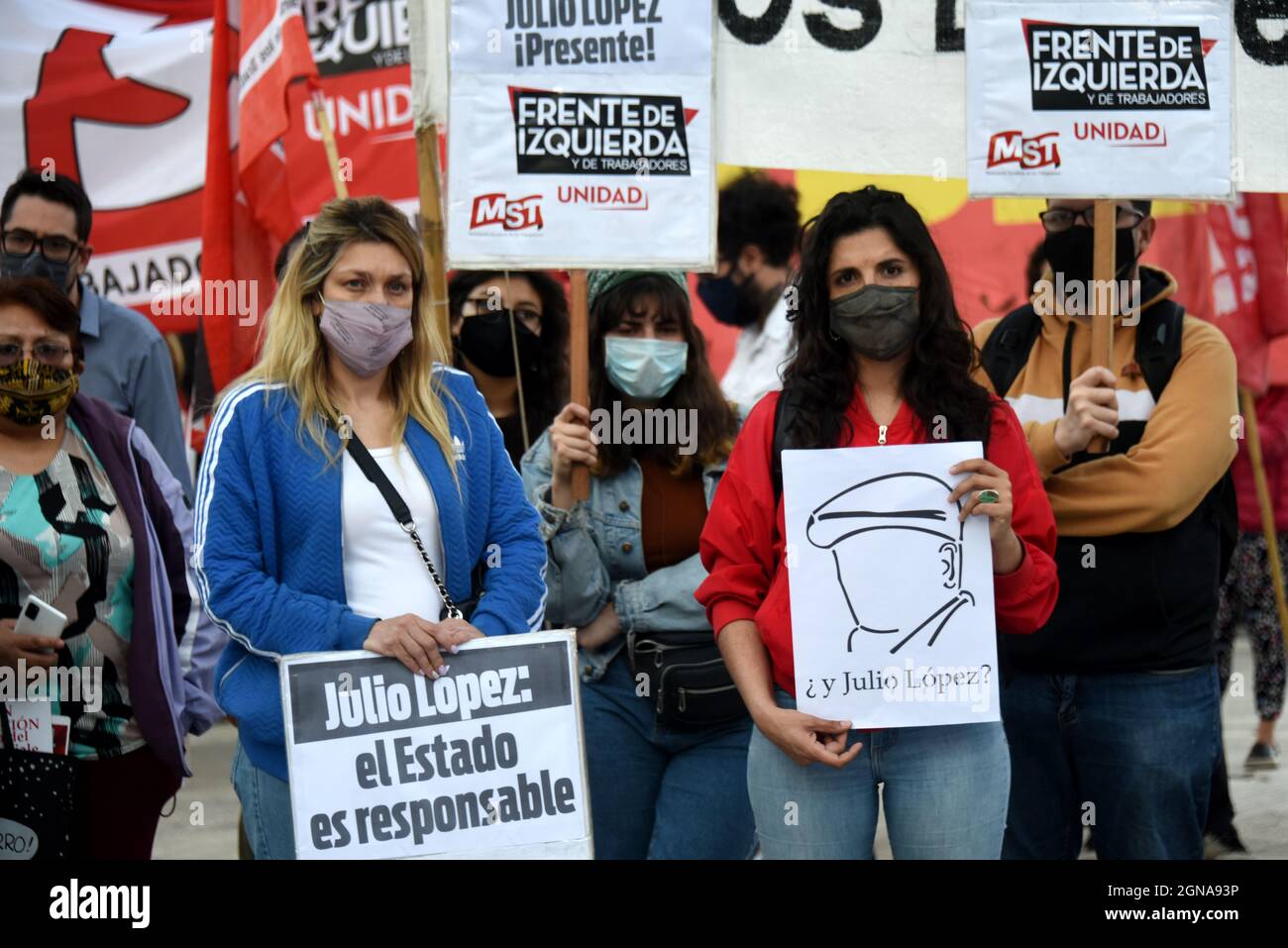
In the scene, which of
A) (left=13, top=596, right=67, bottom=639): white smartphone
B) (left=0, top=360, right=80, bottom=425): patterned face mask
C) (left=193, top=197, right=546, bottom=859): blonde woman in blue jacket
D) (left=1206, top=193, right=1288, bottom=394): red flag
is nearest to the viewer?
(left=193, top=197, right=546, bottom=859): blonde woman in blue jacket

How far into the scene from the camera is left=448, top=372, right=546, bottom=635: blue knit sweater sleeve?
3.74 metres

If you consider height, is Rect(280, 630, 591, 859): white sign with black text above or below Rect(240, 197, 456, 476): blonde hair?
below

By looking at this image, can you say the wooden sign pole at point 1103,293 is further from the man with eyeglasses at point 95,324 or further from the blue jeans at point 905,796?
the man with eyeglasses at point 95,324

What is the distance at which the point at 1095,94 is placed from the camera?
4.41 m

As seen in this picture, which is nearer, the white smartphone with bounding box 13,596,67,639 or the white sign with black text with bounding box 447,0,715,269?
the white smartphone with bounding box 13,596,67,639

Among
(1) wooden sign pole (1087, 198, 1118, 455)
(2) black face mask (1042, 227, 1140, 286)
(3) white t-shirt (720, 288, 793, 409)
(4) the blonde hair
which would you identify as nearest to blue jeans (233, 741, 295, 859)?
(4) the blonde hair

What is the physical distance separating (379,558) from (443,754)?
46 cm

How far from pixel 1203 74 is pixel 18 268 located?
149 inches

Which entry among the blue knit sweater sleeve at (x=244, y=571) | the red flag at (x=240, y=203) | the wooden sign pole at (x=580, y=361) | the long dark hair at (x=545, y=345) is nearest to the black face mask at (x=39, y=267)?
the red flag at (x=240, y=203)

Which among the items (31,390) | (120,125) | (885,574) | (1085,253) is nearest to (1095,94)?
(1085,253)

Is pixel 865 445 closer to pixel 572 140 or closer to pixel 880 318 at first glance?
pixel 880 318

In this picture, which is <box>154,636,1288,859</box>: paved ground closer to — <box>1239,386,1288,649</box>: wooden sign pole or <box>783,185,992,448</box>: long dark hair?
<box>1239,386,1288,649</box>: wooden sign pole

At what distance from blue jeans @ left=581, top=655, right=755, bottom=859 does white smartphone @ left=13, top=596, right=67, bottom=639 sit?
1.37 m

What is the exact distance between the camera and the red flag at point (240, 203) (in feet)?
19.0
